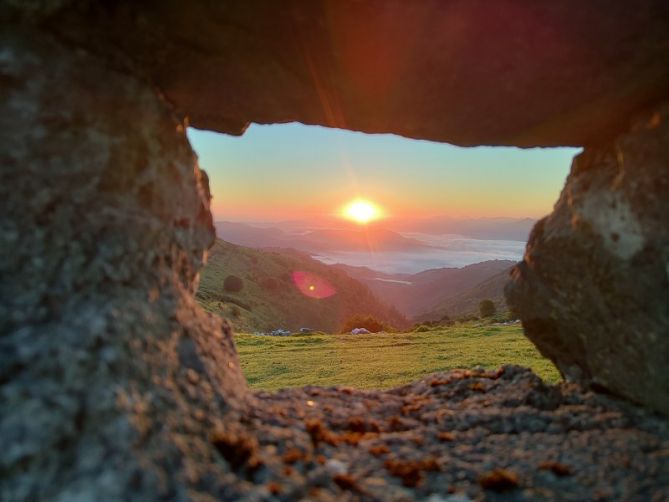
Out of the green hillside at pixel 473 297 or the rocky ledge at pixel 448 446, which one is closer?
the rocky ledge at pixel 448 446

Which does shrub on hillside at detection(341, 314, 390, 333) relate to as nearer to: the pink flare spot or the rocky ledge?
the rocky ledge

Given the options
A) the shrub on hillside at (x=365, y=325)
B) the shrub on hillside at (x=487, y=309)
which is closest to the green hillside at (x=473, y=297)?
the shrub on hillside at (x=487, y=309)

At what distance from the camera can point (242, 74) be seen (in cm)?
725

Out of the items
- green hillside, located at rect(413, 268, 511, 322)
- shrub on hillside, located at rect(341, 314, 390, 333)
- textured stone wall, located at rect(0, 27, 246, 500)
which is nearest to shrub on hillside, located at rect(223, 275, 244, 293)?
green hillside, located at rect(413, 268, 511, 322)

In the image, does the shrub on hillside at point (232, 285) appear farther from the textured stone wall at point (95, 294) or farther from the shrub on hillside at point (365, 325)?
the textured stone wall at point (95, 294)

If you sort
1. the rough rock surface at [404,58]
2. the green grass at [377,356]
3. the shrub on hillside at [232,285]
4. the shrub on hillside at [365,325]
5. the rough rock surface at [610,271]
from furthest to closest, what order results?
the shrub on hillside at [232,285]
the shrub on hillside at [365,325]
the green grass at [377,356]
the rough rock surface at [610,271]
the rough rock surface at [404,58]

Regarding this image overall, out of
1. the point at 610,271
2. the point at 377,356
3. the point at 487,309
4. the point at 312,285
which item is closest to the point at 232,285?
the point at 312,285

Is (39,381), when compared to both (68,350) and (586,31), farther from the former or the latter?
(586,31)

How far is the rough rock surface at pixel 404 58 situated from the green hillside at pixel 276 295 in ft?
192

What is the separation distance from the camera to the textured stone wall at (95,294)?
432 cm

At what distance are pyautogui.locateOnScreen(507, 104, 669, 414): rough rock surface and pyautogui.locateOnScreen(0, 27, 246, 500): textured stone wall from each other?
18.3ft

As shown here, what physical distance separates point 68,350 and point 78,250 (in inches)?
47.6

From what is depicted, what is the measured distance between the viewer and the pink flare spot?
11188 centimetres

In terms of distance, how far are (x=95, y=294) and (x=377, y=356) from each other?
75.3 feet
